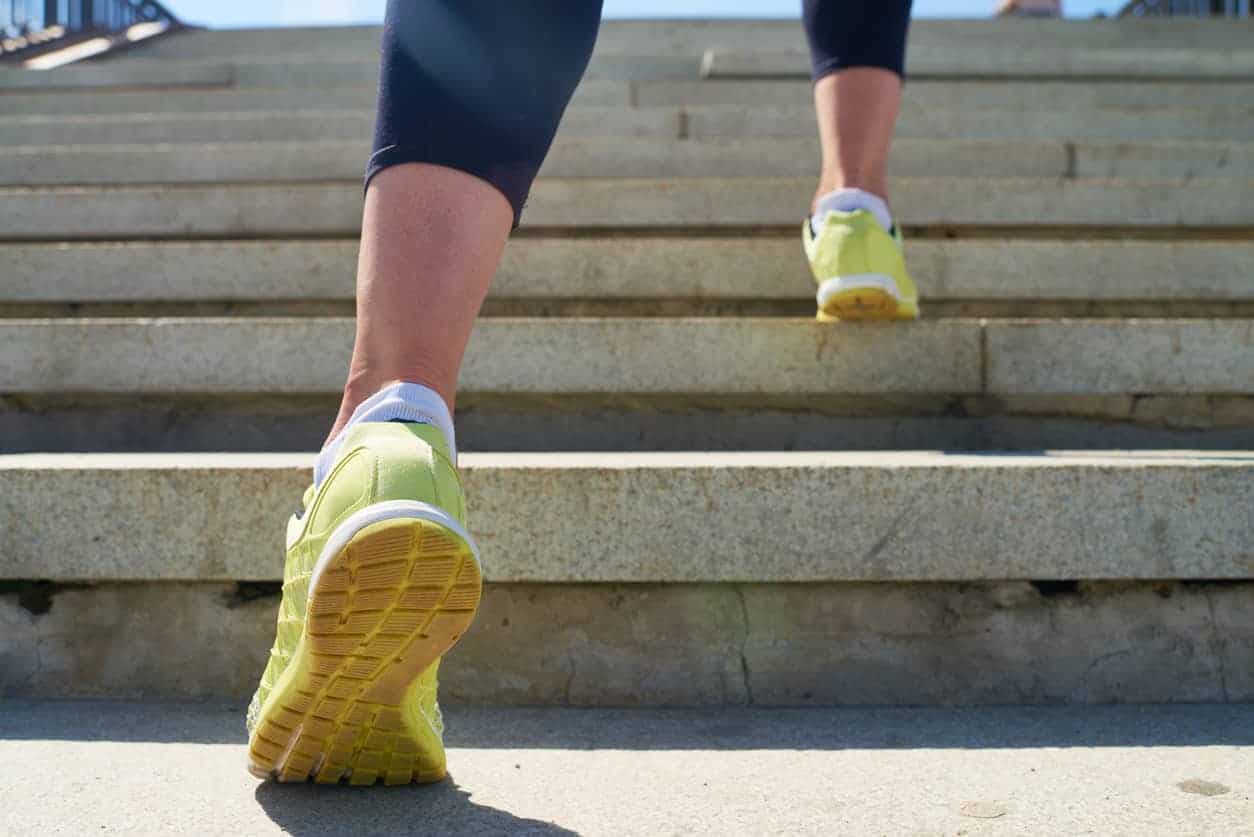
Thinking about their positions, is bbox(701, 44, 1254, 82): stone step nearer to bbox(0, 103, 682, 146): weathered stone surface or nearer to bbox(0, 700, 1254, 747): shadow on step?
bbox(0, 103, 682, 146): weathered stone surface

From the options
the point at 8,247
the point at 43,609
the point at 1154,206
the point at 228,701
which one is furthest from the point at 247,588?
the point at 1154,206

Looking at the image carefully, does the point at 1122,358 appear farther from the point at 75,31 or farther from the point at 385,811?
the point at 75,31

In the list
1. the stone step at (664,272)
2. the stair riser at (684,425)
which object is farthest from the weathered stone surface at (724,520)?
the stone step at (664,272)

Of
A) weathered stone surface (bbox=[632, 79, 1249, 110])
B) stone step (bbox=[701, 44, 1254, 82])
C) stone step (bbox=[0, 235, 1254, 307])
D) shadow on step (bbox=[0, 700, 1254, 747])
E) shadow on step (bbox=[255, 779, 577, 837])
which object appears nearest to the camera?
shadow on step (bbox=[255, 779, 577, 837])

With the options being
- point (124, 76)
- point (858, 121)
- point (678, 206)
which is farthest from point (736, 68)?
point (858, 121)

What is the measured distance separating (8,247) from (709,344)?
5.94 feet

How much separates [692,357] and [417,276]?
114cm

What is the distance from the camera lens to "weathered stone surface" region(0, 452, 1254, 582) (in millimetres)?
1493

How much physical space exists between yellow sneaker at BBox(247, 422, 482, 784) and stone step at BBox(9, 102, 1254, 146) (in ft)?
10.4

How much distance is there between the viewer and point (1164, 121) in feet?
13.3

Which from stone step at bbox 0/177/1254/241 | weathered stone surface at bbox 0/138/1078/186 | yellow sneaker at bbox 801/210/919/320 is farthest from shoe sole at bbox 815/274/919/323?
weathered stone surface at bbox 0/138/1078/186

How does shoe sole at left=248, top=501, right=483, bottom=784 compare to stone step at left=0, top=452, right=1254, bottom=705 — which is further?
stone step at left=0, top=452, right=1254, bottom=705

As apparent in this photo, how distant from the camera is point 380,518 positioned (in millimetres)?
893

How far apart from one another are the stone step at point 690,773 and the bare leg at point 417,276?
407 mm
